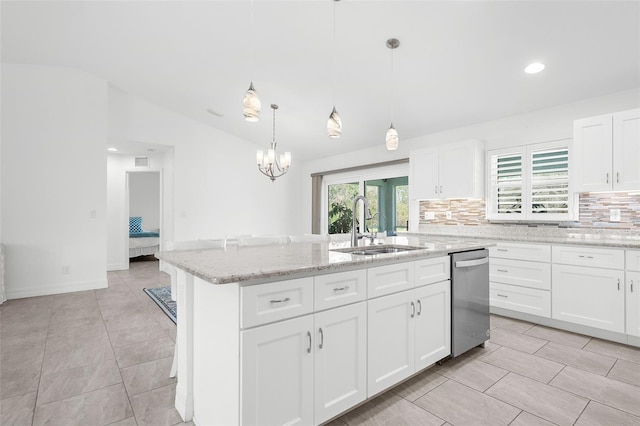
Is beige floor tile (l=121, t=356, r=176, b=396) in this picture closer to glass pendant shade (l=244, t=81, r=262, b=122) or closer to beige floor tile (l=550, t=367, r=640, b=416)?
glass pendant shade (l=244, t=81, r=262, b=122)

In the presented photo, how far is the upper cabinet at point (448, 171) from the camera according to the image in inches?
161

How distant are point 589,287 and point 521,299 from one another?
611 millimetres

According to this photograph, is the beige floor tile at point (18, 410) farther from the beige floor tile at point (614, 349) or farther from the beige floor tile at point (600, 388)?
the beige floor tile at point (614, 349)

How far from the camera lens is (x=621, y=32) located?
2545 millimetres

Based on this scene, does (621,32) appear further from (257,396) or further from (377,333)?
(257,396)

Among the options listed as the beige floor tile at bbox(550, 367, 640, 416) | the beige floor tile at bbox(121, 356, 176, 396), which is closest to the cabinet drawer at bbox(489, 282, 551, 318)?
the beige floor tile at bbox(550, 367, 640, 416)

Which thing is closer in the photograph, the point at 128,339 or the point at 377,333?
the point at 377,333

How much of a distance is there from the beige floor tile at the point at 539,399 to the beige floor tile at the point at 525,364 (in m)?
0.11

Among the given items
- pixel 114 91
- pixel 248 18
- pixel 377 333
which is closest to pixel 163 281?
pixel 114 91

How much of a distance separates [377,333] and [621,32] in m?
3.09

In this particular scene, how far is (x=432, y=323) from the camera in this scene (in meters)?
2.19

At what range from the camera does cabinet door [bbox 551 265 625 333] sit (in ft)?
9.24

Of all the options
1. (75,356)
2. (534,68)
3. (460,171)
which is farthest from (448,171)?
(75,356)

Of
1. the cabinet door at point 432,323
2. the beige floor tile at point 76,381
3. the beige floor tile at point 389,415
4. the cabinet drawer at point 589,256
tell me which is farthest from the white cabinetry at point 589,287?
the beige floor tile at point 76,381
